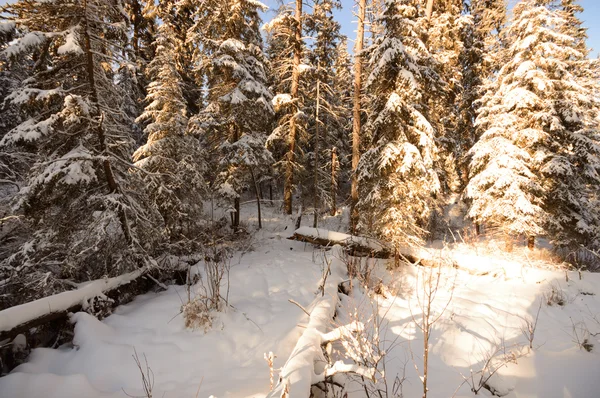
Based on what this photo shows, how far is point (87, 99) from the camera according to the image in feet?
18.6

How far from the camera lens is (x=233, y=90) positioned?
40.6 ft

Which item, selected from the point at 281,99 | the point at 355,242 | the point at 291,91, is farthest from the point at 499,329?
the point at 291,91

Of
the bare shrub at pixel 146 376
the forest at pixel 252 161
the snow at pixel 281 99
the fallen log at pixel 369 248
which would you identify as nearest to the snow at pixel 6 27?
the forest at pixel 252 161

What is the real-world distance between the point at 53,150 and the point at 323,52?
16552 mm

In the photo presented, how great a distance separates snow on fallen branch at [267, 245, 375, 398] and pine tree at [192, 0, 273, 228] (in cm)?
931

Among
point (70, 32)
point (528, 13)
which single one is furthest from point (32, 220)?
point (528, 13)

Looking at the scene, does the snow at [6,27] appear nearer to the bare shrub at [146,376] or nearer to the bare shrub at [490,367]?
the bare shrub at [146,376]

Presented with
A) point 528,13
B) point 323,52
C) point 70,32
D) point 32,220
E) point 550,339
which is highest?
point 323,52

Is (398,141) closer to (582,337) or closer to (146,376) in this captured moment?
(582,337)

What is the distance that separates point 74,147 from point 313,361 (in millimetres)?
6673

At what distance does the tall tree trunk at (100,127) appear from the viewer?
18.0ft

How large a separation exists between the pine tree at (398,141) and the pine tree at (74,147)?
6.99m

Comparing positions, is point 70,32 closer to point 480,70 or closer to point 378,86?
point 378,86

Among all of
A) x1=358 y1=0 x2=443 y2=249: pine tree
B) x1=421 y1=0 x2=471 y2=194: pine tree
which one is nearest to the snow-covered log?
x1=358 y1=0 x2=443 y2=249: pine tree
